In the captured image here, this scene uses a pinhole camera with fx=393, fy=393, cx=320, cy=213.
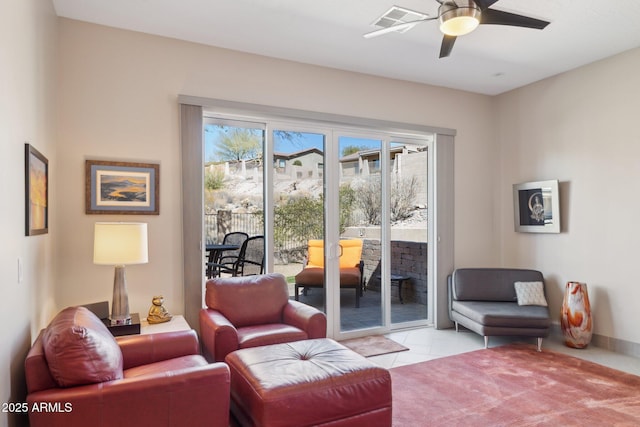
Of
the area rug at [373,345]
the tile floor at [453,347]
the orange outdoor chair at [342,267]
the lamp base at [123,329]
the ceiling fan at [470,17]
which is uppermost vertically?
the ceiling fan at [470,17]

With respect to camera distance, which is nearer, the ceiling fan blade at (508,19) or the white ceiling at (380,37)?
the ceiling fan blade at (508,19)

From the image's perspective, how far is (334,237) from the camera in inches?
173

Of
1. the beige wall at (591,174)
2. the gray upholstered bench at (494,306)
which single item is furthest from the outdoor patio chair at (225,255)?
the beige wall at (591,174)

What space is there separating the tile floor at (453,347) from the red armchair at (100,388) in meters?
2.12

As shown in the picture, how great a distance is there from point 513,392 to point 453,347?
111 centimetres

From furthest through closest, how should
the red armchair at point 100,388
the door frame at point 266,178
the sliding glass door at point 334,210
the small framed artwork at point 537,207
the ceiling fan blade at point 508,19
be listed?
the small framed artwork at point 537,207 < the sliding glass door at point 334,210 < the door frame at point 266,178 < the ceiling fan blade at point 508,19 < the red armchair at point 100,388

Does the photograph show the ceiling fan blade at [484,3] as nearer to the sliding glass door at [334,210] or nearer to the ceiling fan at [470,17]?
the ceiling fan at [470,17]

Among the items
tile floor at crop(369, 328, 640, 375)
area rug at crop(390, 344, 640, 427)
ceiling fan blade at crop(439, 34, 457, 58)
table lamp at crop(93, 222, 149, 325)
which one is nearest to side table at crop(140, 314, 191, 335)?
table lamp at crop(93, 222, 149, 325)

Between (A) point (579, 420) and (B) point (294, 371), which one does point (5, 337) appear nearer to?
(B) point (294, 371)

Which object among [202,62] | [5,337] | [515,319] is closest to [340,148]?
[202,62]

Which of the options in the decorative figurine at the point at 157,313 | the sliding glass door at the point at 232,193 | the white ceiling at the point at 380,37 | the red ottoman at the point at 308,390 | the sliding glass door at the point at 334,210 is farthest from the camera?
the sliding glass door at the point at 334,210

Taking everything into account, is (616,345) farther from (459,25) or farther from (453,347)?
(459,25)

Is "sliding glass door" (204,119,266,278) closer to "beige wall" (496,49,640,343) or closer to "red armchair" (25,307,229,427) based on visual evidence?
"red armchair" (25,307,229,427)

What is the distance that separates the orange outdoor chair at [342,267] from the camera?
432 centimetres
